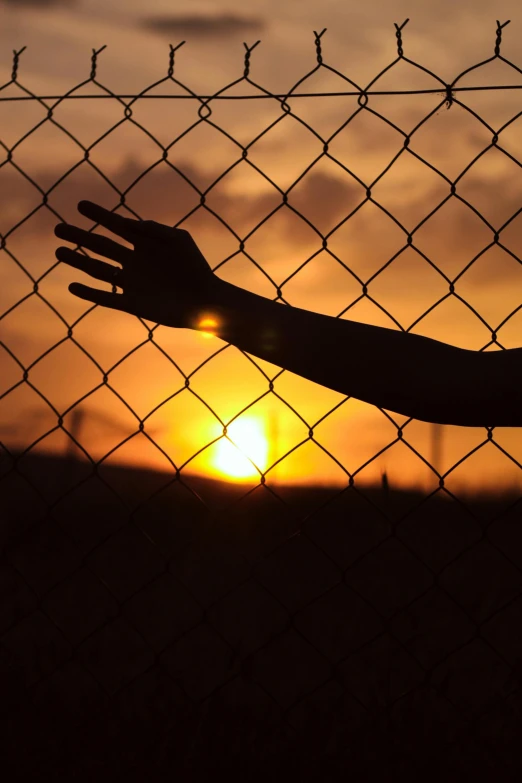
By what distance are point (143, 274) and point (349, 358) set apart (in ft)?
1.31

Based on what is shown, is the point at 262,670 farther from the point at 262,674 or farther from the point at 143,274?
the point at 143,274

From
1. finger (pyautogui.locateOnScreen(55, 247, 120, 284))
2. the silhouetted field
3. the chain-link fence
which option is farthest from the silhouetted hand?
the silhouetted field

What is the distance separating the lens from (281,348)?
1481 millimetres

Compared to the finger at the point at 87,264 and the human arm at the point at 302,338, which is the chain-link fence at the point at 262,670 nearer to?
the human arm at the point at 302,338

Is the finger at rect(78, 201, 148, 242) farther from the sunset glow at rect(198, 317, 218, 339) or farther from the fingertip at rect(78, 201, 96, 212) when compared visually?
the sunset glow at rect(198, 317, 218, 339)

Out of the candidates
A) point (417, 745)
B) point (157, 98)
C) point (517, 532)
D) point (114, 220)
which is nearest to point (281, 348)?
point (114, 220)

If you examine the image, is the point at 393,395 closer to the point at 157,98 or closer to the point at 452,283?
the point at 452,283

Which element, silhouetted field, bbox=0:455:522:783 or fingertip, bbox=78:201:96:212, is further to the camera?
silhouetted field, bbox=0:455:522:783

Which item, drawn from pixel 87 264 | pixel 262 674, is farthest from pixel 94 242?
pixel 262 674

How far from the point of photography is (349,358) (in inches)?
59.1

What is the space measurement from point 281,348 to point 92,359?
881 mm

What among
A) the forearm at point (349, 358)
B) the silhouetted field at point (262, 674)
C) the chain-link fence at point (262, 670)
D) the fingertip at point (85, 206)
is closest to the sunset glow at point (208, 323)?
the forearm at point (349, 358)

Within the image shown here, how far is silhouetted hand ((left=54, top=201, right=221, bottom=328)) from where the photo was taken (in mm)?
1446

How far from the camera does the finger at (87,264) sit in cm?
145
